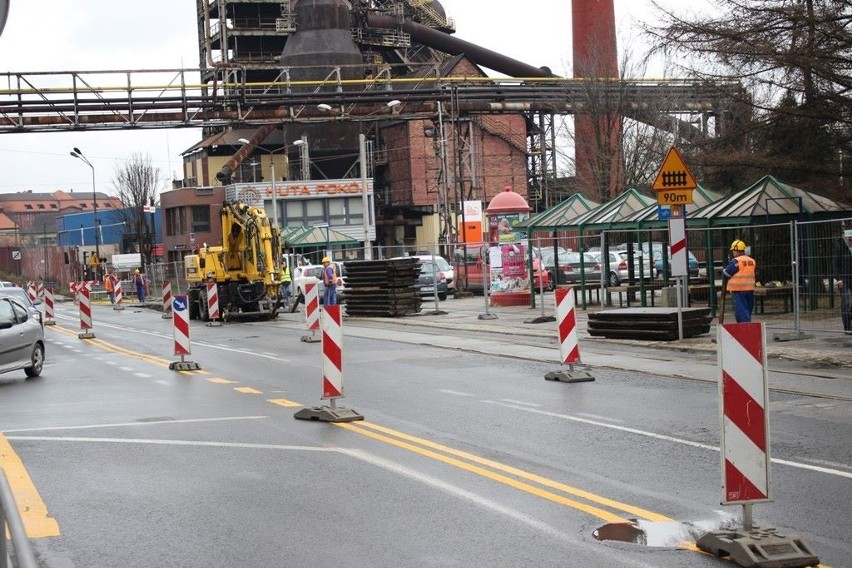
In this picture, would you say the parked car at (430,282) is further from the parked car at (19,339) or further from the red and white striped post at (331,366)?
the red and white striped post at (331,366)

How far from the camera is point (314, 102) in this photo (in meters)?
47.8

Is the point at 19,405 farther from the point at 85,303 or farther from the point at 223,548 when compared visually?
the point at 85,303

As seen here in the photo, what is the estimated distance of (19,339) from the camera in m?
19.2

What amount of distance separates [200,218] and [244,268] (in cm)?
4772

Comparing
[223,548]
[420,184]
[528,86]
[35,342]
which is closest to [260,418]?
[223,548]

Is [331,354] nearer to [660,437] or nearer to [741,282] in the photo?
[660,437]

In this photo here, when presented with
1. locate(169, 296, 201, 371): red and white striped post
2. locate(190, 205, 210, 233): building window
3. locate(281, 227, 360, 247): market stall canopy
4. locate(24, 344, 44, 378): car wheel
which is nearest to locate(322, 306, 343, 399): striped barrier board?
locate(169, 296, 201, 371): red and white striped post

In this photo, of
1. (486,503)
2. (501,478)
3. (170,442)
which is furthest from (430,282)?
(486,503)

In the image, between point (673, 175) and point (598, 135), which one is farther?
point (598, 135)

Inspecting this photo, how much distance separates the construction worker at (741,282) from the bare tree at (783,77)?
3.98 meters

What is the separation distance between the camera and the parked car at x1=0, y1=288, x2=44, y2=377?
18812 millimetres

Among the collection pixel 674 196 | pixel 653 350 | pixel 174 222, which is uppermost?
pixel 174 222

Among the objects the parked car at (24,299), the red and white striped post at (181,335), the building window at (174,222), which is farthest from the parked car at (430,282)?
the building window at (174,222)

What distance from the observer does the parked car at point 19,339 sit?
18812 mm
